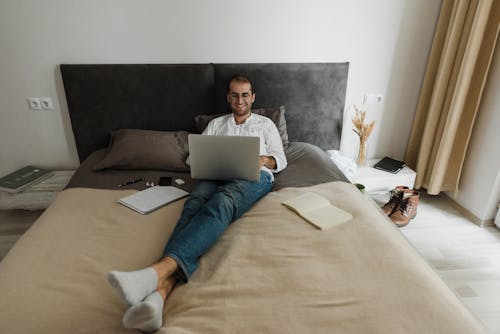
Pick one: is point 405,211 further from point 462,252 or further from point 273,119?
point 273,119

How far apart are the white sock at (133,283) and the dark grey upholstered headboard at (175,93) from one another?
1550mm

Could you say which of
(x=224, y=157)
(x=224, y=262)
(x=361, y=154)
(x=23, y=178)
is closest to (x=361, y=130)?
(x=361, y=154)

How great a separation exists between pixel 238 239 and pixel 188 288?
295 millimetres

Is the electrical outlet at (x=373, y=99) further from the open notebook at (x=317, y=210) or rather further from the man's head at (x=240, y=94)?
the open notebook at (x=317, y=210)

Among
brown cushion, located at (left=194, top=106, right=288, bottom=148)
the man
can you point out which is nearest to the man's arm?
the man

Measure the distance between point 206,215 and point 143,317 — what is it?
54 cm

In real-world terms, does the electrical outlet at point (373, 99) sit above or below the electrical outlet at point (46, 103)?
above

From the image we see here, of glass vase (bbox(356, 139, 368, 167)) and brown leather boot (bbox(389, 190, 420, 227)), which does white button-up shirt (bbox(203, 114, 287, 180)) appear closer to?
glass vase (bbox(356, 139, 368, 167))

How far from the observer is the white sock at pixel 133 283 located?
956 millimetres

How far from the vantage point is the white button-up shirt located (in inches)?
80.7

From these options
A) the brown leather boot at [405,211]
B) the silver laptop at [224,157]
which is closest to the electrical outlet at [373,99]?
the brown leather boot at [405,211]

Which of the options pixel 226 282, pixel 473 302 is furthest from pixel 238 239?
pixel 473 302

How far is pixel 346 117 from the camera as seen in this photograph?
264 cm

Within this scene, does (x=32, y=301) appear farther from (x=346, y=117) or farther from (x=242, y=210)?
(x=346, y=117)
